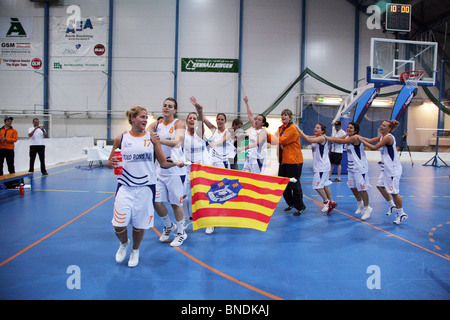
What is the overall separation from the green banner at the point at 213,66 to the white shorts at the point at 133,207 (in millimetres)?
18624

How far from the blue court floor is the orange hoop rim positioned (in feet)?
26.4

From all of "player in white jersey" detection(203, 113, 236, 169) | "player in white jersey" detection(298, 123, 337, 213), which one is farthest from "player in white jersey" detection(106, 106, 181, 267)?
"player in white jersey" detection(298, 123, 337, 213)

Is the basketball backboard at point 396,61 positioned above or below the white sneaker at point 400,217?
above

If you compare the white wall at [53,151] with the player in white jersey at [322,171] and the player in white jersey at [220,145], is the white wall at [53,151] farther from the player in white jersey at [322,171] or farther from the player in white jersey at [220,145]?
the player in white jersey at [322,171]

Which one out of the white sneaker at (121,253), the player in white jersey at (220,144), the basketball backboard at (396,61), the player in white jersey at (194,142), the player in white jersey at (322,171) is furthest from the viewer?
the basketball backboard at (396,61)

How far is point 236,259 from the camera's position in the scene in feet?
12.3

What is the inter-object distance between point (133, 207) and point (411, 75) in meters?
13.4

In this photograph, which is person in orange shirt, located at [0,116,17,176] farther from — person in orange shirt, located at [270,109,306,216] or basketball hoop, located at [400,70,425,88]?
basketball hoop, located at [400,70,425,88]

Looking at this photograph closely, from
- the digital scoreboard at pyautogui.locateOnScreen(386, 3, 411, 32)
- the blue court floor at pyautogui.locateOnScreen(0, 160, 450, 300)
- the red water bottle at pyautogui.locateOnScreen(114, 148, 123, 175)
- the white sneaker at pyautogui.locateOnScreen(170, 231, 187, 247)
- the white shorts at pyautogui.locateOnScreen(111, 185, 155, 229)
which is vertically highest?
the digital scoreboard at pyautogui.locateOnScreen(386, 3, 411, 32)

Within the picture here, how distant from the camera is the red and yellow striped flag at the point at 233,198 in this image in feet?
12.9

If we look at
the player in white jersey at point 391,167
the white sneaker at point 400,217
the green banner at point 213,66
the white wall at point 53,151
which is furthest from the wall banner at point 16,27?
the white sneaker at point 400,217

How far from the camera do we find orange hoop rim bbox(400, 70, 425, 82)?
12.2 m

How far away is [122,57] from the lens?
2083 centimetres
